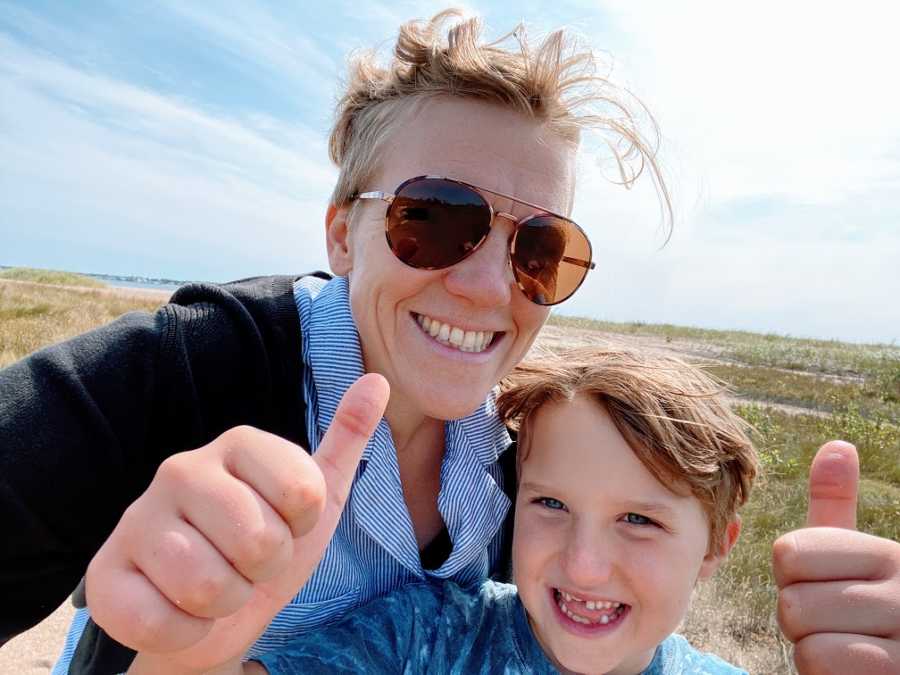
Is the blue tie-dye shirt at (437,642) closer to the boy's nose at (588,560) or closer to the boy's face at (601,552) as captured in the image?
the boy's face at (601,552)

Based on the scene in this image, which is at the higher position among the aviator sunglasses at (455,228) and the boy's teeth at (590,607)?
the aviator sunglasses at (455,228)

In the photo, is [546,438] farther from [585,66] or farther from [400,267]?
[585,66]

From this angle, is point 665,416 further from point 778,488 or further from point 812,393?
point 812,393

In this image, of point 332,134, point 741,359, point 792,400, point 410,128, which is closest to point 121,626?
point 410,128

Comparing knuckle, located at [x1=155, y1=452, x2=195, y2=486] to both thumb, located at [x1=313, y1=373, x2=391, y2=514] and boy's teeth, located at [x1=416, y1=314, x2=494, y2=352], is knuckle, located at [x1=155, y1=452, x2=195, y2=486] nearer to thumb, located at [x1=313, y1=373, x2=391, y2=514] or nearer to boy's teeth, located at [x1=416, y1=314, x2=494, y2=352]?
thumb, located at [x1=313, y1=373, x2=391, y2=514]

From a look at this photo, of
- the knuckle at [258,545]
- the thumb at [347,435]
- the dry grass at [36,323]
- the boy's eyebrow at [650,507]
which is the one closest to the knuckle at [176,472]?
the knuckle at [258,545]

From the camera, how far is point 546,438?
1850mm

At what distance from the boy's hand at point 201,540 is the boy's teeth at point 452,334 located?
0.88 m

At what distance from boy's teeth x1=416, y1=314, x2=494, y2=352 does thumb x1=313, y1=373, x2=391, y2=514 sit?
694mm

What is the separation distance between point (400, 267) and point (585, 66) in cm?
86

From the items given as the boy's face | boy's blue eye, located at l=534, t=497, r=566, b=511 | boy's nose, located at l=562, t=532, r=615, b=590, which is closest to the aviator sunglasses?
the boy's face

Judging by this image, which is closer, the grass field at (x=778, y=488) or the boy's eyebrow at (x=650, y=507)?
the boy's eyebrow at (x=650, y=507)

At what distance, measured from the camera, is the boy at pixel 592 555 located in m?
1.66

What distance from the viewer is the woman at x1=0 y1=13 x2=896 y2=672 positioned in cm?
142
